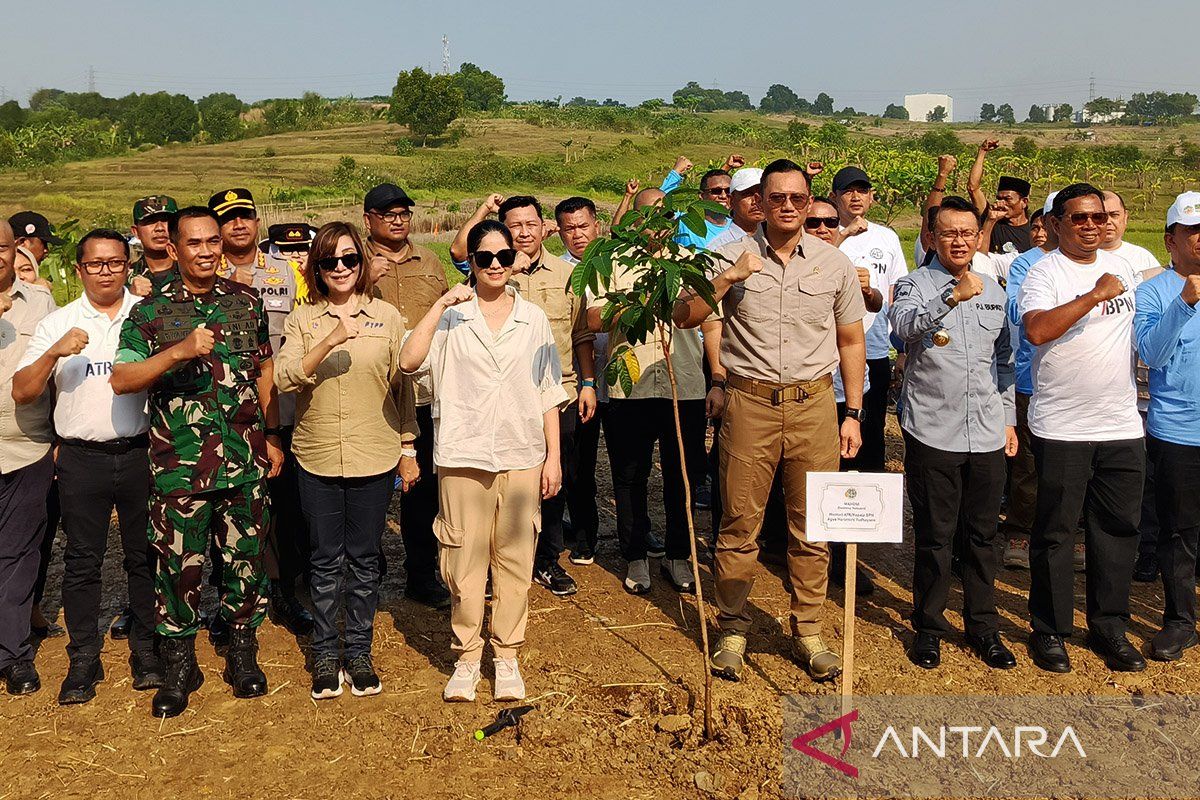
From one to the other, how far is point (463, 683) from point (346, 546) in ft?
2.93

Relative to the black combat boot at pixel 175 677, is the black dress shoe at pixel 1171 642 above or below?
below

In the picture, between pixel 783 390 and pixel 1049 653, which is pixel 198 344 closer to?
pixel 783 390

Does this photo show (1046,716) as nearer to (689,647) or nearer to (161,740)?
(689,647)

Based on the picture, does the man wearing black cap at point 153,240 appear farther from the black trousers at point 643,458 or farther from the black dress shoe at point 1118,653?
the black dress shoe at point 1118,653

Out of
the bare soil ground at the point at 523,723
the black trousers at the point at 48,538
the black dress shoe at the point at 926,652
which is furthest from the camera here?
the black trousers at the point at 48,538

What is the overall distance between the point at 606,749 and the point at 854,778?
1.07m

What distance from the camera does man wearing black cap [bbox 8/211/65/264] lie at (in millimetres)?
6250

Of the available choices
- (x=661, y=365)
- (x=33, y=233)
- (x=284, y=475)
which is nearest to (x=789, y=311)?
(x=661, y=365)

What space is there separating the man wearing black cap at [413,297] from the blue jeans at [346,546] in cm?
75

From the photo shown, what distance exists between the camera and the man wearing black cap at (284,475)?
5598 mm

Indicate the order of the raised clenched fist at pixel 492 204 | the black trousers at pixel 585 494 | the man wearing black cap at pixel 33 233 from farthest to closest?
the black trousers at pixel 585 494 → the man wearing black cap at pixel 33 233 → the raised clenched fist at pixel 492 204

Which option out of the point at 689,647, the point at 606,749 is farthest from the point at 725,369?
the point at 606,749

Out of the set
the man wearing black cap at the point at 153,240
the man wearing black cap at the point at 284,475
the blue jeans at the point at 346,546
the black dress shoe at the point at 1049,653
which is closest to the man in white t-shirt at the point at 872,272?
the black dress shoe at the point at 1049,653

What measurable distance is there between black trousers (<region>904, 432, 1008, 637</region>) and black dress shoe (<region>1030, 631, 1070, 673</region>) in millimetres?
229
